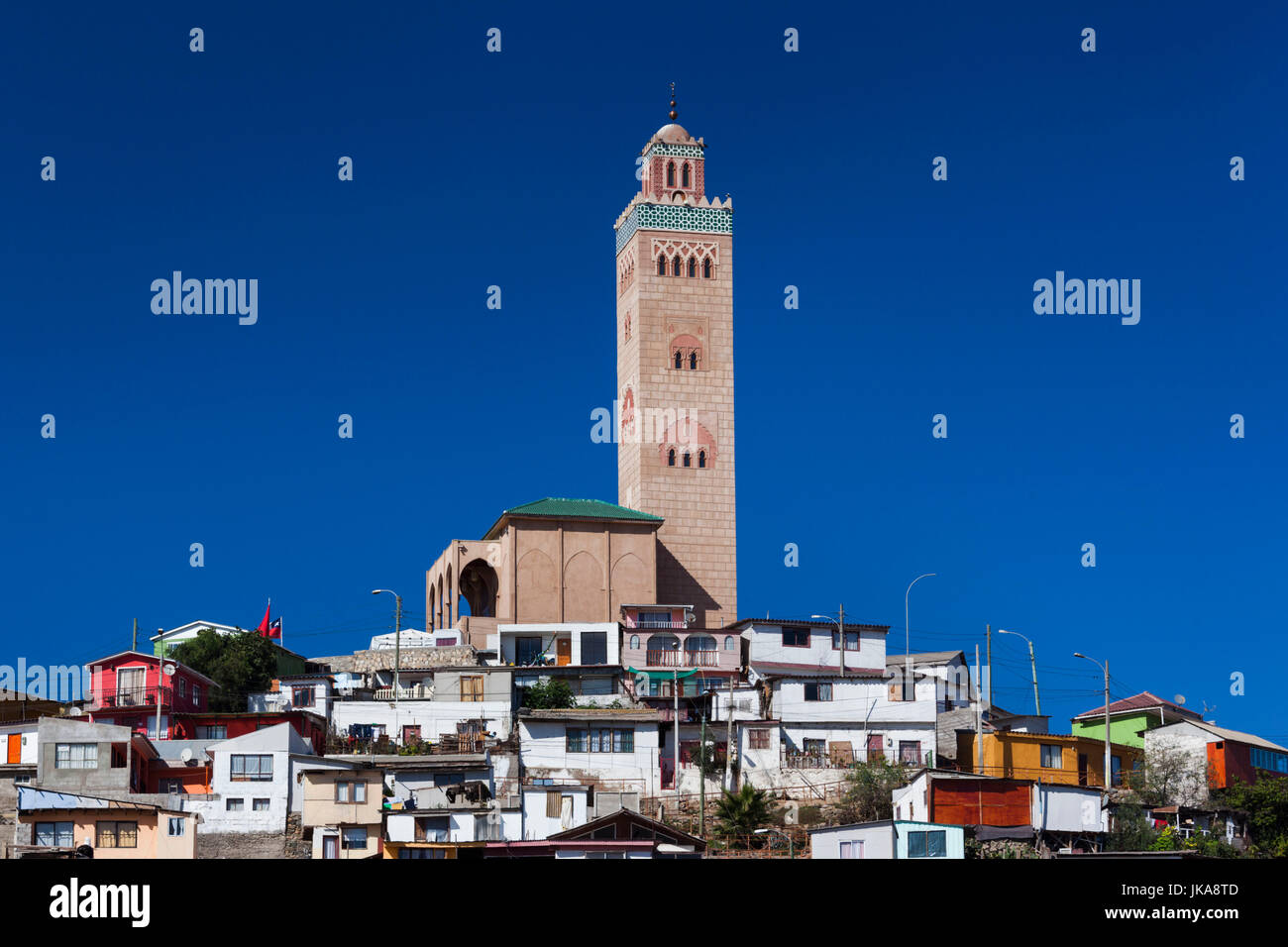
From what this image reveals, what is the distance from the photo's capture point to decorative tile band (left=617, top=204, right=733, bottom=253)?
102875 mm

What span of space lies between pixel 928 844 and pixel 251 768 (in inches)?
966

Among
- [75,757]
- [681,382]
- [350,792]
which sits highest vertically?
[681,382]

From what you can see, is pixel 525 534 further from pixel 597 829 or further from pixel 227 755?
pixel 597 829

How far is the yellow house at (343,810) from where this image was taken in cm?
5909

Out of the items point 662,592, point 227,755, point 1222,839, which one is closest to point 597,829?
point 227,755

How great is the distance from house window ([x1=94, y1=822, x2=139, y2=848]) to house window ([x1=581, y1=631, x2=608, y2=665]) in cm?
3041

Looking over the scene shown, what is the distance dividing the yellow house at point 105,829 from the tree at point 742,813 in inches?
718

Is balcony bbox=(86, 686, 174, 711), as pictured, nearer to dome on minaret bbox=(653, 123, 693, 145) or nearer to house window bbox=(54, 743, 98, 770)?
house window bbox=(54, 743, 98, 770)

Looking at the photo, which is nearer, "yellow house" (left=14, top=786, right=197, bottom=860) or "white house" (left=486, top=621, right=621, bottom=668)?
"yellow house" (left=14, top=786, right=197, bottom=860)

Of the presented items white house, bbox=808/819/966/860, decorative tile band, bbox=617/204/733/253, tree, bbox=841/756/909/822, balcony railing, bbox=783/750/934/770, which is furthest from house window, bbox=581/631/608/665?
white house, bbox=808/819/966/860

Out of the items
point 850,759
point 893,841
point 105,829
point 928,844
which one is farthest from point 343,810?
point 850,759

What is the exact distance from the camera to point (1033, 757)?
2741 inches

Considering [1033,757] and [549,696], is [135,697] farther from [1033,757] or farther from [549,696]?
[1033,757]
